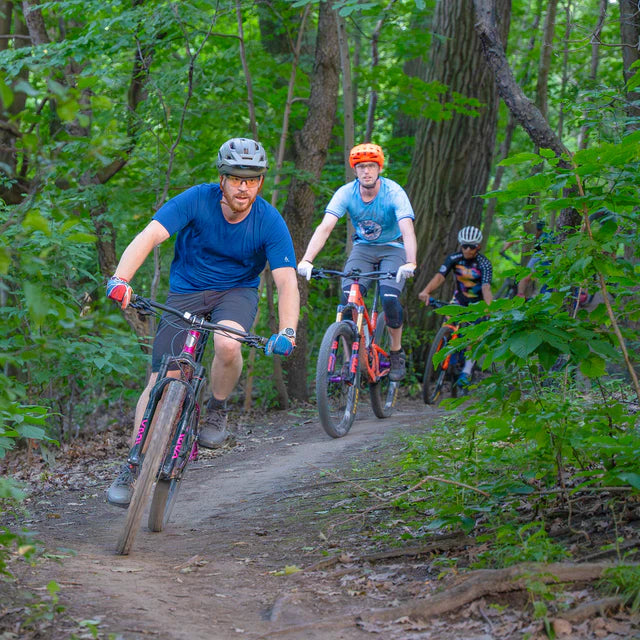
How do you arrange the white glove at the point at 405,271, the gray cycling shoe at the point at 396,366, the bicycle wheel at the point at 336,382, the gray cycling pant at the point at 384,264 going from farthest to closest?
the gray cycling shoe at the point at 396,366 → the gray cycling pant at the point at 384,264 → the white glove at the point at 405,271 → the bicycle wheel at the point at 336,382

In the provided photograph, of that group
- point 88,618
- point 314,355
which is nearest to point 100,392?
point 314,355

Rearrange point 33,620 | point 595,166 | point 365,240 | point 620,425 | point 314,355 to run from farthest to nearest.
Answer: point 314,355
point 365,240
point 620,425
point 595,166
point 33,620

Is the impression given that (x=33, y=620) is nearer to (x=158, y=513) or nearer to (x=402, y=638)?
(x=402, y=638)

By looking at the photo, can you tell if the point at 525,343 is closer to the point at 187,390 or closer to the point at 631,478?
the point at 631,478

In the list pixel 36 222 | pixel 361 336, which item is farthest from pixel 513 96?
pixel 36 222

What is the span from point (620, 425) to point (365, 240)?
4.73 metres

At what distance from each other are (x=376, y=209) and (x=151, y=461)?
445cm

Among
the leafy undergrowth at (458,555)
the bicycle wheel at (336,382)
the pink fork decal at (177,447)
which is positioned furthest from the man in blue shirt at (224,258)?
the bicycle wheel at (336,382)

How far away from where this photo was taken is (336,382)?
783 centimetres

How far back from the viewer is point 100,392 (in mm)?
12281

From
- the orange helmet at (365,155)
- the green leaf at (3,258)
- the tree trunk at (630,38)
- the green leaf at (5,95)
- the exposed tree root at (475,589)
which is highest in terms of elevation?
the tree trunk at (630,38)

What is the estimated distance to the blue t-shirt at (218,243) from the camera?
5180 mm

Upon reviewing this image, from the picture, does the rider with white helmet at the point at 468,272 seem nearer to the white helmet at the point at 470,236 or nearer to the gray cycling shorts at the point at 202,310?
the white helmet at the point at 470,236

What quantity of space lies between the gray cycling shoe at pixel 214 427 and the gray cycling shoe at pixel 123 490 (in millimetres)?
574
